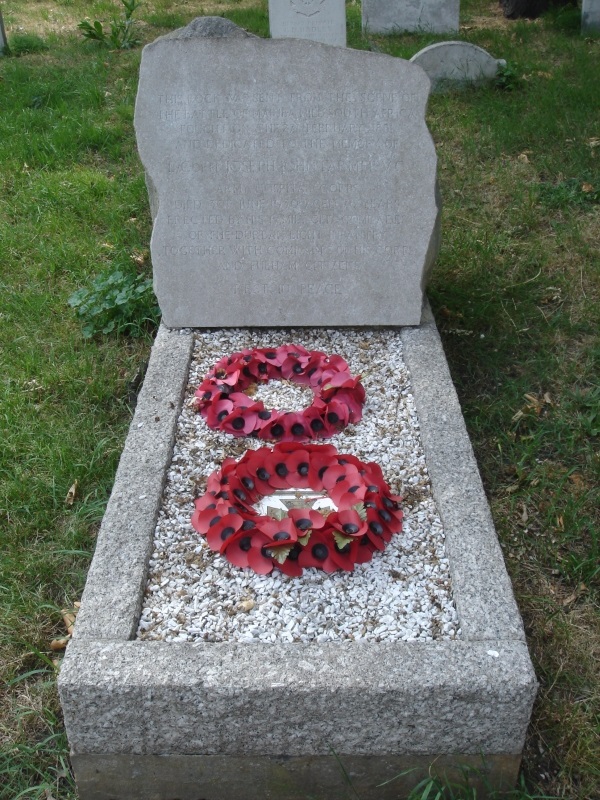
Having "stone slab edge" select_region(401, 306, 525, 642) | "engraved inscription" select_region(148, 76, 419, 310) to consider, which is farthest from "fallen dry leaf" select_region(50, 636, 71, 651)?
"engraved inscription" select_region(148, 76, 419, 310)

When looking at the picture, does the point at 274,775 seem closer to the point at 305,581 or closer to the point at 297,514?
the point at 305,581

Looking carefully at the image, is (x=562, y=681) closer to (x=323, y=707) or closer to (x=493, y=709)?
(x=493, y=709)

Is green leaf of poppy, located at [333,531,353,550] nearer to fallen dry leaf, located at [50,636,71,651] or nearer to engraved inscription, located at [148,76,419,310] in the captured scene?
fallen dry leaf, located at [50,636,71,651]

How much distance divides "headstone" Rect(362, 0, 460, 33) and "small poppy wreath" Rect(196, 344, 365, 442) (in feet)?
19.1

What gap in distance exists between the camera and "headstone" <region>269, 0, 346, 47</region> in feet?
22.8

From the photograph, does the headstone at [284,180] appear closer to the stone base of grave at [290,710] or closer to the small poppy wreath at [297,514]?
the small poppy wreath at [297,514]

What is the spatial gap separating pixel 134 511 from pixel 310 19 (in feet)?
18.3

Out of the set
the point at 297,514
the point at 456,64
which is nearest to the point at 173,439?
the point at 297,514

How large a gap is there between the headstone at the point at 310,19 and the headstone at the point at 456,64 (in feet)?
2.94

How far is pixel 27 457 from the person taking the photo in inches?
130

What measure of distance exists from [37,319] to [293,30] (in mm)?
4094

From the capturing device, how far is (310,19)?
7016 millimetres

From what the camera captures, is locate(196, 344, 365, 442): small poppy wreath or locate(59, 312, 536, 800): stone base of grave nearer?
locate(59, 312, 536, 800): stone base of grave

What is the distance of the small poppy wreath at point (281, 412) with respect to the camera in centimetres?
310
